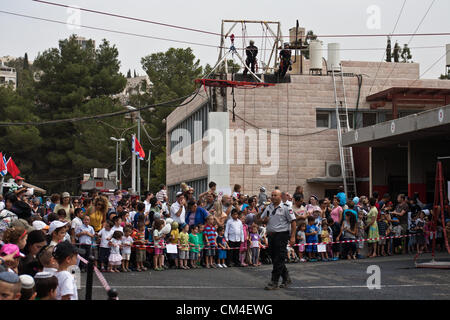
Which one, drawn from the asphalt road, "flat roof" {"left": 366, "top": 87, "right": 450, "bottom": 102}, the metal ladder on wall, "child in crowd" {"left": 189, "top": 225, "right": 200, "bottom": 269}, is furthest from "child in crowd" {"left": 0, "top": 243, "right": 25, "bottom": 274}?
the metal ladder on wall

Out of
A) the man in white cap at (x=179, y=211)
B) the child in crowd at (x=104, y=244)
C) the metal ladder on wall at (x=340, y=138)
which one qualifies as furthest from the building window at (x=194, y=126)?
the child in crowd at (x=104, y=244)

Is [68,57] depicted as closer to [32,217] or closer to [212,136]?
[212,136]

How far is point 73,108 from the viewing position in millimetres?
67625

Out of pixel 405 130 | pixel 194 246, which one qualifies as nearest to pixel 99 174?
pixel 405 130

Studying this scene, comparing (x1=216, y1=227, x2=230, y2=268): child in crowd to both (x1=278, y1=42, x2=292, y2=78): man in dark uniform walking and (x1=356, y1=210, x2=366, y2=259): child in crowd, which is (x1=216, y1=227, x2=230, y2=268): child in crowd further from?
(x1=278, y1=42, x2=292, y2=78): man in dark uniform walking

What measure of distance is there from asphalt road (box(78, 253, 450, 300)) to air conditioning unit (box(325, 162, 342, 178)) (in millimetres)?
13126

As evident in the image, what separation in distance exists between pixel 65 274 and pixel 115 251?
30.3 feet

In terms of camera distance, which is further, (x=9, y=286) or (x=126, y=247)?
(x=126, y=247)

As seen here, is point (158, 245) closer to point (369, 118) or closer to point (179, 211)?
point (179, 211)

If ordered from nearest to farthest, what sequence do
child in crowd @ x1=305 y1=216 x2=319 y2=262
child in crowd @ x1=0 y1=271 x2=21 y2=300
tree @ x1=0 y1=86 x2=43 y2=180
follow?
1. child in crowd @ x1=0 y1=271 x2=21 y2=300
2. child in crowd @ x1=305 y1=216 x2=319 y2=262
3. tree @ x1=0 y1=86 x2=43 y2=180

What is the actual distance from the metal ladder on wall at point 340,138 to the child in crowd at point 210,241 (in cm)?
1385

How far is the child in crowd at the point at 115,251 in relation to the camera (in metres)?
16.6

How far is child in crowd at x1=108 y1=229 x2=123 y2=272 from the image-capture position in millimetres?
16562
